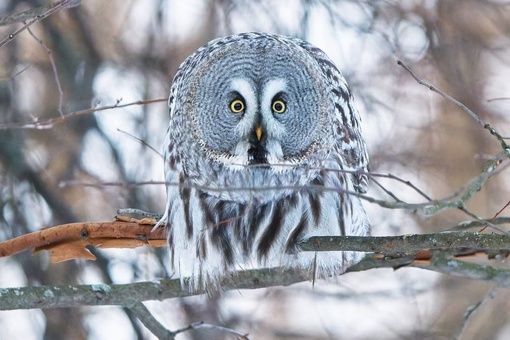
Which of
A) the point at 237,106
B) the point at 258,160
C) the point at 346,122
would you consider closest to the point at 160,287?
the point at 258,160

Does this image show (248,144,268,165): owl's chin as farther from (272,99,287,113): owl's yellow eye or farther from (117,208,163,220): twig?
(117,208,163,220): twig

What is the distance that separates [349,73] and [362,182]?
5.72ft

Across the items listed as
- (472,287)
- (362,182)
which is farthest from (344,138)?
(472,287)

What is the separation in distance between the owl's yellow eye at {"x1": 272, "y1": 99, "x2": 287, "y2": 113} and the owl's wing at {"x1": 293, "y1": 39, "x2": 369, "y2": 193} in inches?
11.4

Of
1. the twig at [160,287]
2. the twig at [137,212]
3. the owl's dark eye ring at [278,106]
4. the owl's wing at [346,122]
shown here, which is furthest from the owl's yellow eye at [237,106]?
the twig at [160,287]

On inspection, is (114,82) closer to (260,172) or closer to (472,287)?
(260,172)

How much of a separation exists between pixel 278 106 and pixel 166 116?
1989 mm

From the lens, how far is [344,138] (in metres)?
4.52

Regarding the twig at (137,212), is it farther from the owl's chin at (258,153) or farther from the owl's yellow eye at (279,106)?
the owl's yellow eye at (279,106)

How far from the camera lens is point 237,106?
4.41 meters

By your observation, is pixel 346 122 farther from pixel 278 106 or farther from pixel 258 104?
pixel 258 104

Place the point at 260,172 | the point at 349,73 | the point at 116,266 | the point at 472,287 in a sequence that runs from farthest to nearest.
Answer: the point at 472,287 → the point at 349,73 → the point at 116,266 → the point at 260,172

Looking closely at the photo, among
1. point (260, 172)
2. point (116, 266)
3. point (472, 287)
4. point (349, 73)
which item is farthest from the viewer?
point (472, 287)

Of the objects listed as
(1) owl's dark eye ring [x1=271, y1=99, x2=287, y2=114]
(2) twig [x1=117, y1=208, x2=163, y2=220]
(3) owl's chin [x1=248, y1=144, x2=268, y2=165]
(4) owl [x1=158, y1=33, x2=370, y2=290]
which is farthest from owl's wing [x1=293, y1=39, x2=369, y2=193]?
(2) twig [x1=117, y1=208, x2=163, y2=220]
